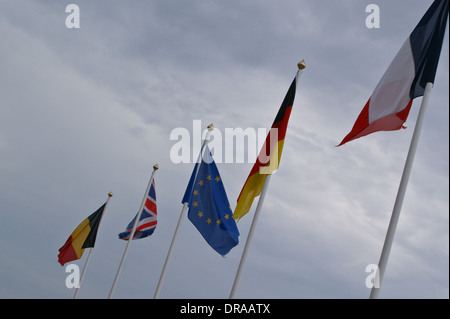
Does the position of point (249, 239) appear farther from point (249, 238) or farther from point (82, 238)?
point (82, 238)

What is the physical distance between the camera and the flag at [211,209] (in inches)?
712

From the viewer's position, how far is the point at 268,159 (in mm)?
14445

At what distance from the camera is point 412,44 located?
38.1 feet

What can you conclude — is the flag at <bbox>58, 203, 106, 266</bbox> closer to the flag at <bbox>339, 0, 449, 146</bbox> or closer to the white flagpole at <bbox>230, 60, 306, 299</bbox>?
the white flagpole at <bbox>230, 60, 306, 299</bbox>

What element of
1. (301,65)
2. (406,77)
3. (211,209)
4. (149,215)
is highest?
(301,65)

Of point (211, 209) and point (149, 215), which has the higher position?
point (149, 215)

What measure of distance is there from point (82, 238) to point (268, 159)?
56.0 feet

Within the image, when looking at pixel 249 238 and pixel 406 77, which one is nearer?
pixel 406 77

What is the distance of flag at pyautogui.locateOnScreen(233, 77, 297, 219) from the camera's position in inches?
567

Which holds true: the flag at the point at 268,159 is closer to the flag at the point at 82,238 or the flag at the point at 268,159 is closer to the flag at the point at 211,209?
the flag at the point at 211,209

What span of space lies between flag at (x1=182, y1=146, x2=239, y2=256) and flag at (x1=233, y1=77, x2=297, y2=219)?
3351 millimetres

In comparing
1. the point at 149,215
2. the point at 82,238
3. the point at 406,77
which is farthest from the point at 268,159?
the point at 82,238
